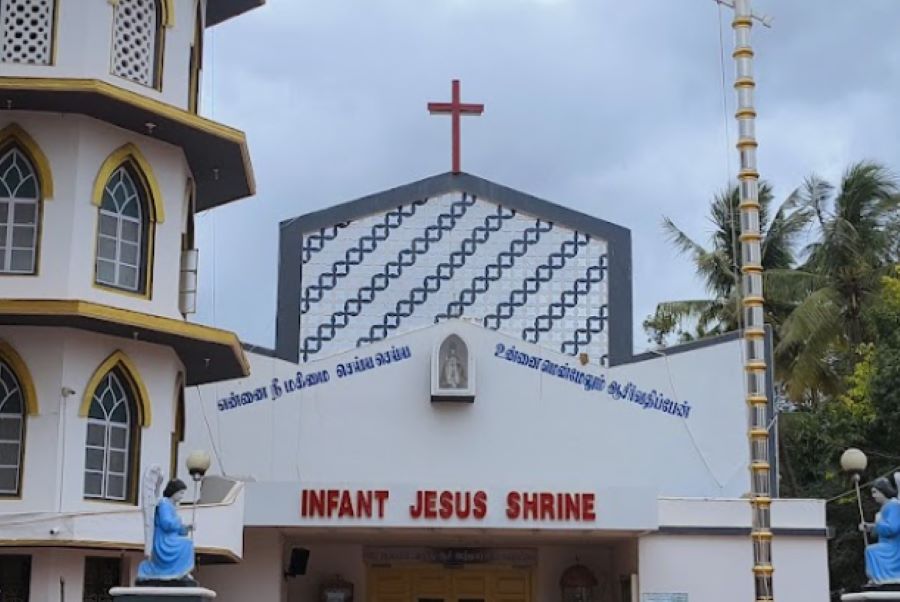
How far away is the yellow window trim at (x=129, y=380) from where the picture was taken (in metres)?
17.7

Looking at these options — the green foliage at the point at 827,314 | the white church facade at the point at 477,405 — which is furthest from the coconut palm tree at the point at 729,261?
the white church facade at the point at 477,405

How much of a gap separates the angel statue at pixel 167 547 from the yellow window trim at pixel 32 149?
431 cm

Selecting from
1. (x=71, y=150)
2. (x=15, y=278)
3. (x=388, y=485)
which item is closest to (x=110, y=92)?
(x=71, y=150)

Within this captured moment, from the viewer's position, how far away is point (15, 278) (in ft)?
57.8

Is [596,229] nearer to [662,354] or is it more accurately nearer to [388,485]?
[662,354]

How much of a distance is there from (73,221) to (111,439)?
2.57 metres

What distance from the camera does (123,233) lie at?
1836 cm

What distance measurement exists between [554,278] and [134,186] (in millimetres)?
8132

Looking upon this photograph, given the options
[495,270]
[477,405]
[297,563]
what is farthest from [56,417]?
[495,270]

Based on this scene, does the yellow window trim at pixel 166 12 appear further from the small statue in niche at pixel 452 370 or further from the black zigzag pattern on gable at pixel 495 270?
the black zigzag pattern on gable at pixel 495 270

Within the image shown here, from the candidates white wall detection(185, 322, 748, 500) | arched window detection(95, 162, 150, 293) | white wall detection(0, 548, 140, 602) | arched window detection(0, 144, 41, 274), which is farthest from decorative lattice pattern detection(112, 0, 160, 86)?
white wall detection(185, 322, 748, 500)

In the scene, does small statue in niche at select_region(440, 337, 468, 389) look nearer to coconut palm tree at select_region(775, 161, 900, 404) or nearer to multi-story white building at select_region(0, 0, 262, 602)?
multi-story white building at select_region(0, 0, 262, 602)

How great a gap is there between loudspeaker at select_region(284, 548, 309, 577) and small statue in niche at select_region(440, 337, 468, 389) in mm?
3437

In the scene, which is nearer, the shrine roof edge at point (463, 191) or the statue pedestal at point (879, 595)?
the statue pedestal at point (879, 595)
